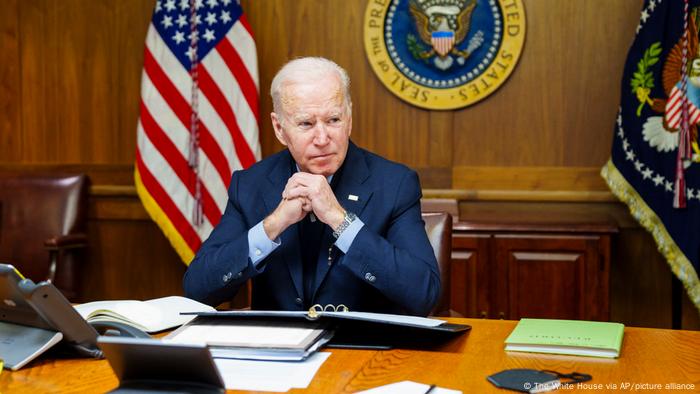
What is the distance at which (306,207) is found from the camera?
2172mm

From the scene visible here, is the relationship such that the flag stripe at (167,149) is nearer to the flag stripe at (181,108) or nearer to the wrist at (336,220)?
the flag stripe at (181,108)

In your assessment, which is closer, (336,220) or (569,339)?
(569,339)

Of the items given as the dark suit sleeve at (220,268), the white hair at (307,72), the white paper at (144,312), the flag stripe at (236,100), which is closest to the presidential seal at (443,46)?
the flag stripe at (236,100)

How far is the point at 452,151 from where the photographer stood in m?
4.45

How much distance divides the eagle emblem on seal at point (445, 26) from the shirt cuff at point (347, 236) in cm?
243

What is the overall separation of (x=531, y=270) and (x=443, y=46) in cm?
126

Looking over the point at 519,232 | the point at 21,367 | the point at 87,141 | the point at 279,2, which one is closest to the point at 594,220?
the point at 519,232

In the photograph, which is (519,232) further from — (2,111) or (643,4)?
(2,111)

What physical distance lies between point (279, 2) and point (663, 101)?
2036 mm

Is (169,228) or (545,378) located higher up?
(545,378)

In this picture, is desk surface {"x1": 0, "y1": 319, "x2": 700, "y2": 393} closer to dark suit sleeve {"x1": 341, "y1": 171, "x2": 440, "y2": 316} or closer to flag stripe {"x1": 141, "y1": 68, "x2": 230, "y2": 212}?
dark suit sleeve {"x1": 341, "y1": 171, "x2": 440, "y2": 316}

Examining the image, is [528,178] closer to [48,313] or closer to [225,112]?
[225,112]

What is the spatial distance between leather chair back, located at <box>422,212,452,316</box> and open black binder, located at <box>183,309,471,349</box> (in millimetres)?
549

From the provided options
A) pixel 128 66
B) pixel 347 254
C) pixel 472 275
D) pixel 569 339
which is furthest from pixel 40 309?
pixel 128 66
